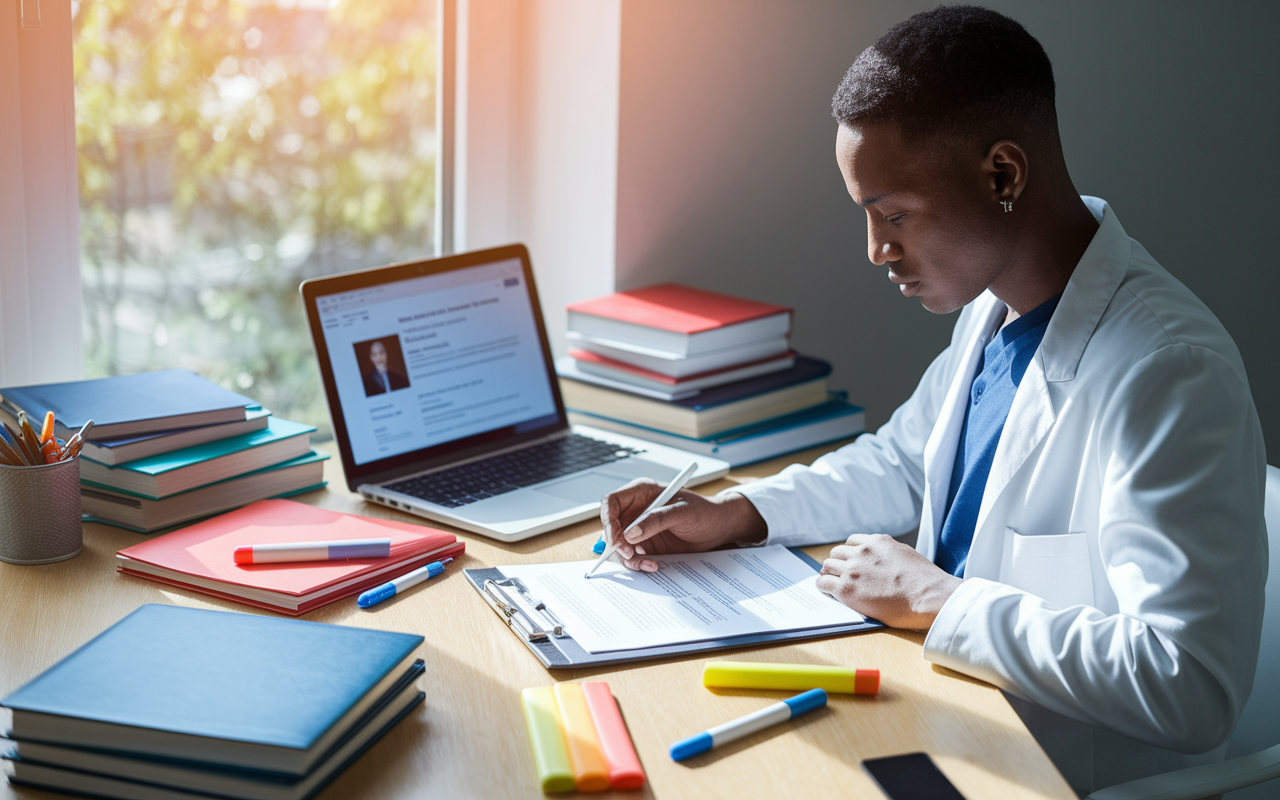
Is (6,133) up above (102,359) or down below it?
above

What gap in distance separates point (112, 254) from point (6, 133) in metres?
0.24

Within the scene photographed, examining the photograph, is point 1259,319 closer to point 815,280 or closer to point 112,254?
point 815,280

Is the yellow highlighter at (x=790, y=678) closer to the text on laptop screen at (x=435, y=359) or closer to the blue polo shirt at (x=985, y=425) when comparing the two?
the blue polo shirt at (x=985, y=425)

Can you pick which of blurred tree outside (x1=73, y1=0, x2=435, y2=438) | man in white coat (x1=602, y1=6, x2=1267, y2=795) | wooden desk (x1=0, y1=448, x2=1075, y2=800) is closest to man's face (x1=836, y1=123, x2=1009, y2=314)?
man in white coat (x1=602, y1=6, x2=1267, y2=795)

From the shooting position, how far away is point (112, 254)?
5.47 feet

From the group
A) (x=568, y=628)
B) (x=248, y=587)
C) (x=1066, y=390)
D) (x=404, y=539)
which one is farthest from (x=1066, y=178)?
(x=248, y=587)

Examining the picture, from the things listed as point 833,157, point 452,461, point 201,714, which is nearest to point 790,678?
point 201,714

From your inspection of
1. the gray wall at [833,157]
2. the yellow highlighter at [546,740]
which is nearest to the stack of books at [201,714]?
the yellow highlighter at [546,740]

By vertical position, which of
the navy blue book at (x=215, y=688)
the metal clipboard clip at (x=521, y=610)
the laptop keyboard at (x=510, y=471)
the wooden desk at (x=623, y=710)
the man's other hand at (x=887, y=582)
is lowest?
the wooden desk at (x=623, y=710)

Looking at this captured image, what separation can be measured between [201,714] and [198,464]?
0.59 meters

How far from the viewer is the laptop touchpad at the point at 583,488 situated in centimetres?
145

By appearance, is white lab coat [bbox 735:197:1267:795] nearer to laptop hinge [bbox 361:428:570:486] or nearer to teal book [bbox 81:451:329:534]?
laptop hinge [bbox 361:428:570:486]

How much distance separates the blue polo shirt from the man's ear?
17cm

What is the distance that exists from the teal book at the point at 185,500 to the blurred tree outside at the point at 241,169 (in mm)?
252
